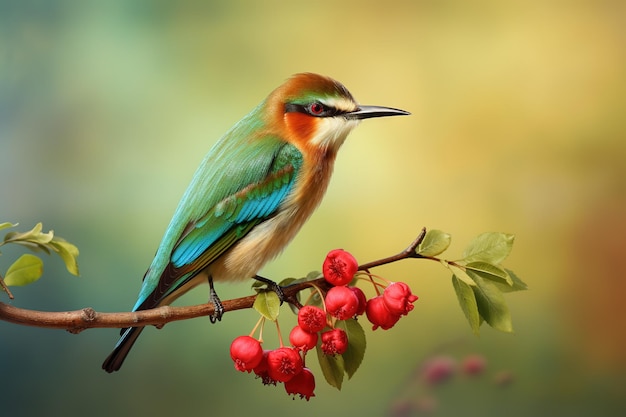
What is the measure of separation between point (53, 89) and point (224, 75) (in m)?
0.33

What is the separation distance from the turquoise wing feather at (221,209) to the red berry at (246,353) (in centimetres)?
17

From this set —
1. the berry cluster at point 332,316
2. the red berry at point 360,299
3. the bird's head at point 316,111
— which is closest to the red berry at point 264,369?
the berry cluster at point 332,316

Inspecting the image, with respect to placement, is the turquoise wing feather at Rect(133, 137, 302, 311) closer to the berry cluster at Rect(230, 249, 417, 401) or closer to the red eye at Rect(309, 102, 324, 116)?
the red eye at Rect(309, 102, 324, 116)

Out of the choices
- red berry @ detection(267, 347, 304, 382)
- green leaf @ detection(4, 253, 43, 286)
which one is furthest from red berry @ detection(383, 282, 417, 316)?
green leaf @ detection(4, 253, 43, 286)

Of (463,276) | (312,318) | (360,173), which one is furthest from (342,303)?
(360,173)

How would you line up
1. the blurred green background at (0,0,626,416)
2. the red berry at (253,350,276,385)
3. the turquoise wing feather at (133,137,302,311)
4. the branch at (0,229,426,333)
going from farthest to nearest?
1. the blurred green background at (0,0,626,416)
2. the turquoise wing feather at (133,137,302,311)
3. the red berry at (253,350,276,385)
4. the branch at (0,229,426,333)

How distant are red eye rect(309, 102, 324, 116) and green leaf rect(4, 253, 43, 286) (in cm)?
40

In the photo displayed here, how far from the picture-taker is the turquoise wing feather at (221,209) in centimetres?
93

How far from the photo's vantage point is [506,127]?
1.58m

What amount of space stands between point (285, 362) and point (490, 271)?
0.23 metres

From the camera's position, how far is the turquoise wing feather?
36.7 inches

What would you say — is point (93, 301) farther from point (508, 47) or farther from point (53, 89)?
point (508, 47)

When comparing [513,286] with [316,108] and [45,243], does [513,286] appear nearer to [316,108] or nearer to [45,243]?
[316,108]

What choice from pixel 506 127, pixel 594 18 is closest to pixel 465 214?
pixel 506 127
